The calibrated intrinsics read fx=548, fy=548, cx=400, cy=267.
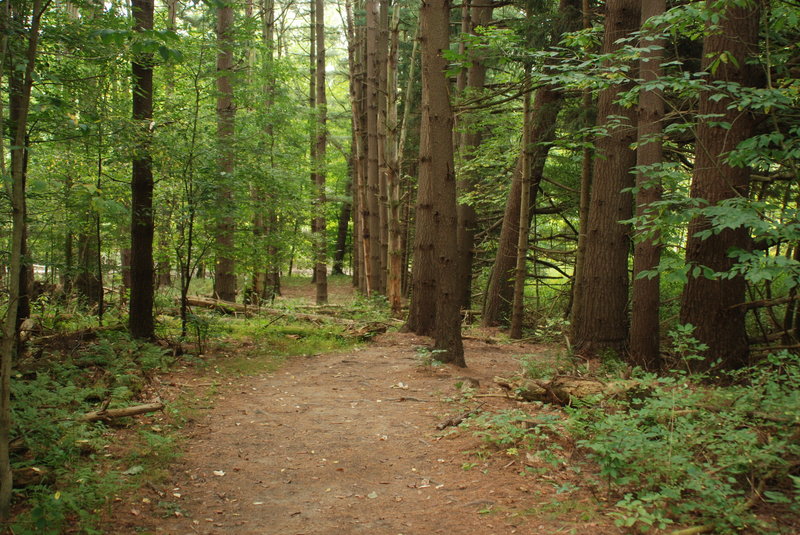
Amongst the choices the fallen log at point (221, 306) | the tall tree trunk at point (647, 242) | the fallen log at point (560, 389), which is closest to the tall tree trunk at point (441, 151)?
the fallen log at point (560, 389)

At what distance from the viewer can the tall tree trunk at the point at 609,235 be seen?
864 centimetres

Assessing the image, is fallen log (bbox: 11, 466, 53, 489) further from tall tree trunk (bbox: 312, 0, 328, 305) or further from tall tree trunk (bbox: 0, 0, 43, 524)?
tall tree trunk (bbox: 312, 0, 328, 305)

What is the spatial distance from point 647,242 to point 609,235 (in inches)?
46.7

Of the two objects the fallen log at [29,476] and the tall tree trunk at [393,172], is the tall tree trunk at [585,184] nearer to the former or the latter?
the tall tree trunk at [393,172]

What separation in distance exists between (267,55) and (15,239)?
40.0ft

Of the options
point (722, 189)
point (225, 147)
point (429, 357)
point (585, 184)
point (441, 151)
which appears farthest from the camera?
point (585, 184)

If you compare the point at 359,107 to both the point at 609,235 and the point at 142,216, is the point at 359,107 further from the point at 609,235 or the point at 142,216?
the point at 609,235

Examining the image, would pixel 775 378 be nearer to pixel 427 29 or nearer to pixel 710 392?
pixel 710 392

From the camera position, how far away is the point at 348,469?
16.5 feet

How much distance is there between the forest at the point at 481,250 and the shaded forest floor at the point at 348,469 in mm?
92

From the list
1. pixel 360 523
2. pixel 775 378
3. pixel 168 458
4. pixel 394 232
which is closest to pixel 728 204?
pixel 775 378

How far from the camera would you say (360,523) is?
13.1 feet

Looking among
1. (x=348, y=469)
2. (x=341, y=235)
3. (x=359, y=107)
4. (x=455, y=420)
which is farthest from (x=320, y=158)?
(x=348, y=469)

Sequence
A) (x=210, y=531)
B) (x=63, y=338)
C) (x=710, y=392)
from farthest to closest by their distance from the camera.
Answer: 1. (x=63, y=338)
2. (x=710, y=392)
3. (x=210, y=531)
